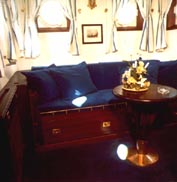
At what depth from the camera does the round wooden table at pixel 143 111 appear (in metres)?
2.13

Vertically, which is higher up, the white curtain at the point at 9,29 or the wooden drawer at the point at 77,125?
the white curtain at the point at 9,29

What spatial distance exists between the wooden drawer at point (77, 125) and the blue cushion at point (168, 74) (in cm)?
109

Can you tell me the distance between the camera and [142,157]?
2.36 metres

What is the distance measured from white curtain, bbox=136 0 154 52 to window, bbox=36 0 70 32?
4.10 ft

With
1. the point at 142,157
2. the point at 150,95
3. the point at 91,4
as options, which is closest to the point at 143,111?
the point at 150,95

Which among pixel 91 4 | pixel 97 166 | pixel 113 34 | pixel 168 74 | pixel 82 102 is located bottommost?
pixel 97 166

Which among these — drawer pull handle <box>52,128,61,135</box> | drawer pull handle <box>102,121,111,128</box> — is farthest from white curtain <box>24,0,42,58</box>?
drawer pull handle <box>102,121,111,128</box>

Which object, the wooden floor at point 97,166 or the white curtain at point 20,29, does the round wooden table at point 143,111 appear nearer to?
the wooden floor at point 97,166

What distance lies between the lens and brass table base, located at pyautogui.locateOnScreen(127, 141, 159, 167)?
7.55 ft

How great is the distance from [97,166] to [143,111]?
0.75 m

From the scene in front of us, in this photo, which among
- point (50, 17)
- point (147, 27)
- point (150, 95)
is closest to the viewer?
point (150, 95)

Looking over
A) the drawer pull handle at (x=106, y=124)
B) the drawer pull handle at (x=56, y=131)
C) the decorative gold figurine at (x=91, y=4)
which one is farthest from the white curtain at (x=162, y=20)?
the drawer pull handle at (x=56, y=131)

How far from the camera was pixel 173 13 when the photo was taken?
12.1 ft

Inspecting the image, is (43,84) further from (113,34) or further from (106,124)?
(113,34)
